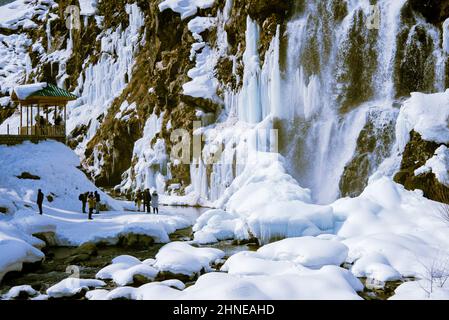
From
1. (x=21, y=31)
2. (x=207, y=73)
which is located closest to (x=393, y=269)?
(x=207, y=73)

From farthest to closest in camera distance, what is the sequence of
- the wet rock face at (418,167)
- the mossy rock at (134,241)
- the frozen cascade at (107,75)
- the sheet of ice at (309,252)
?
1. the frozen cascade at (107,75)
2. the wet rock face at (418,167)
3. the mossy rock at (134,241)
4. the sheet of ice at (309,252)

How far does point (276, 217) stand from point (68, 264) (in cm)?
738

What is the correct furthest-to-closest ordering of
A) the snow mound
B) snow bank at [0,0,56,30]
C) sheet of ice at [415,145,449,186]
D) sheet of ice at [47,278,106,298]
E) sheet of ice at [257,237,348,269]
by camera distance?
snow bank at [0,0,56,30] → sheet of ice at [415,145,449,186] → sheet of ice at [257,237,348,269] → sheet of ice at [47,278,106,298] → the snow mound

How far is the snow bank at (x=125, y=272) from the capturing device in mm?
14789

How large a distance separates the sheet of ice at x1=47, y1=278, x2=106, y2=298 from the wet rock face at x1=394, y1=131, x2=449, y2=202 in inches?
548

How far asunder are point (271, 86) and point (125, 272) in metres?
23.6

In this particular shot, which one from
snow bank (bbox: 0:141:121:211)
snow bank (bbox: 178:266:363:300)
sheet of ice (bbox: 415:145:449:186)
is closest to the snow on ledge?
snow bank (bbox: 0:141:121:211)

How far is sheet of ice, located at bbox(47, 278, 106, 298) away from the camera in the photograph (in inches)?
542

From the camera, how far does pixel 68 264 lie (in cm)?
1770

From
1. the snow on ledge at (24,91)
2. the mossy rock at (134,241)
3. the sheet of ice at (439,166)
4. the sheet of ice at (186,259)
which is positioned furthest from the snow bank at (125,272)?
the snow on ledge at (24,91)

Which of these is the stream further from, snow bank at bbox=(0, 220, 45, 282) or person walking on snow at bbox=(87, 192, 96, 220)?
person walking on snow at bbox=(87, 192, 96, 220)

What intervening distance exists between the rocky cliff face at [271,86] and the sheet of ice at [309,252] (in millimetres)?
8872

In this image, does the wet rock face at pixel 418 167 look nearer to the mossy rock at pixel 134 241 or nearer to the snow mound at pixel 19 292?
the mossy rock at pixel 134 241
